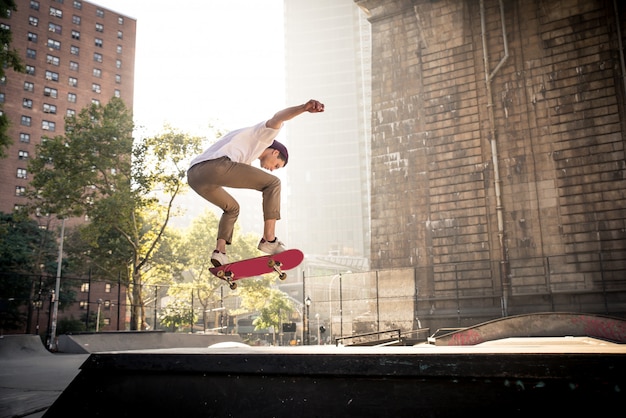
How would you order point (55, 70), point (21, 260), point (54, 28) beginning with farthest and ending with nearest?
1. point (54, 28)
2. point (55, 70)
3. point (21, 260)

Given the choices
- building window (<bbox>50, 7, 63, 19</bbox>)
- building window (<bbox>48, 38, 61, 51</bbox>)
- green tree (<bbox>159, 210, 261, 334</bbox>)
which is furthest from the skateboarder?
building window (<bbox>50, 7, 63, 19</bbox>)

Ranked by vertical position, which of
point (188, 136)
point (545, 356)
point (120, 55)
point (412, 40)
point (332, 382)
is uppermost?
point (120, 55)

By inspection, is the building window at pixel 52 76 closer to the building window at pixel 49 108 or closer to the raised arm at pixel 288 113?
the building window at pixel 49 108

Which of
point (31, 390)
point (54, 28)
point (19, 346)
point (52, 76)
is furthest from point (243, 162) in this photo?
point (54, 28)

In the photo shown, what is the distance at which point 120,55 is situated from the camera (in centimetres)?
8006

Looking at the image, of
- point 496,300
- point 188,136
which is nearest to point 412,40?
point 496,300

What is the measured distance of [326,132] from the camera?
156750 mm

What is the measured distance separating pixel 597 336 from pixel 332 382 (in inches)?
414

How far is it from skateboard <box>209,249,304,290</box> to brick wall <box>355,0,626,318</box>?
14.7 metres

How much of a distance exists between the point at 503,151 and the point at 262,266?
16.1 metres

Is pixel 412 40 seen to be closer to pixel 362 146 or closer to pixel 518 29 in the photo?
pixel 518 29

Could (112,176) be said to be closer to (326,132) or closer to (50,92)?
(50,92)

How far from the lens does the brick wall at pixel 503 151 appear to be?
17500 mm

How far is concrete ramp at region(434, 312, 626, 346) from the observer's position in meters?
10.5
